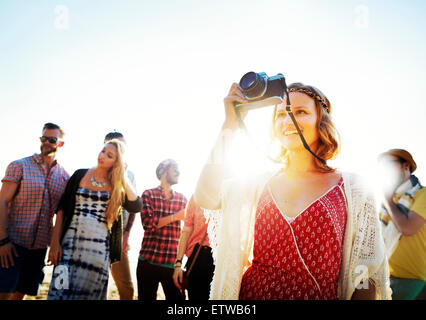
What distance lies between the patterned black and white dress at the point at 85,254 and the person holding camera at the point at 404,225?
322 centimetres

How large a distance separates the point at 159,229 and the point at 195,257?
960 millimetres

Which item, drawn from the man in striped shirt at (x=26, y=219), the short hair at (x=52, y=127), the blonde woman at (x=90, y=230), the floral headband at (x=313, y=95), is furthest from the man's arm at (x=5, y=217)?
the floral headband at (x=313, y=95)

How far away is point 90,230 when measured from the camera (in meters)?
3.19

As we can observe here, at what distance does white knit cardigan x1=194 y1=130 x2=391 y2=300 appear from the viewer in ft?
4.57

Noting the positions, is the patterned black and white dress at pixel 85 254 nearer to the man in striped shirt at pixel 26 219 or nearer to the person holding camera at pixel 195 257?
the man in striped shirt at pixel 26 219

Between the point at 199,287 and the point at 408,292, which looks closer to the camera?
the point at 408,292

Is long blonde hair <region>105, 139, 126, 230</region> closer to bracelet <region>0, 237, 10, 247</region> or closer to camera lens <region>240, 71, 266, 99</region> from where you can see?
bracelet <region>0, 237, 10, 247</region>

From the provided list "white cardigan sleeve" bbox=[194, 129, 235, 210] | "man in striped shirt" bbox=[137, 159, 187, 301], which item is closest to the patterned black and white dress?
"man in striped shirt" bbox=[137, 159, 187, 301]

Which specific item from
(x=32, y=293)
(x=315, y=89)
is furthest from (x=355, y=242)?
(x=32, y=293)

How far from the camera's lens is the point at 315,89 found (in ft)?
5.69

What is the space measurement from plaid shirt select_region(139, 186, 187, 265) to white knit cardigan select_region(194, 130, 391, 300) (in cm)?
239

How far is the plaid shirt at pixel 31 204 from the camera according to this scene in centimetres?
351
